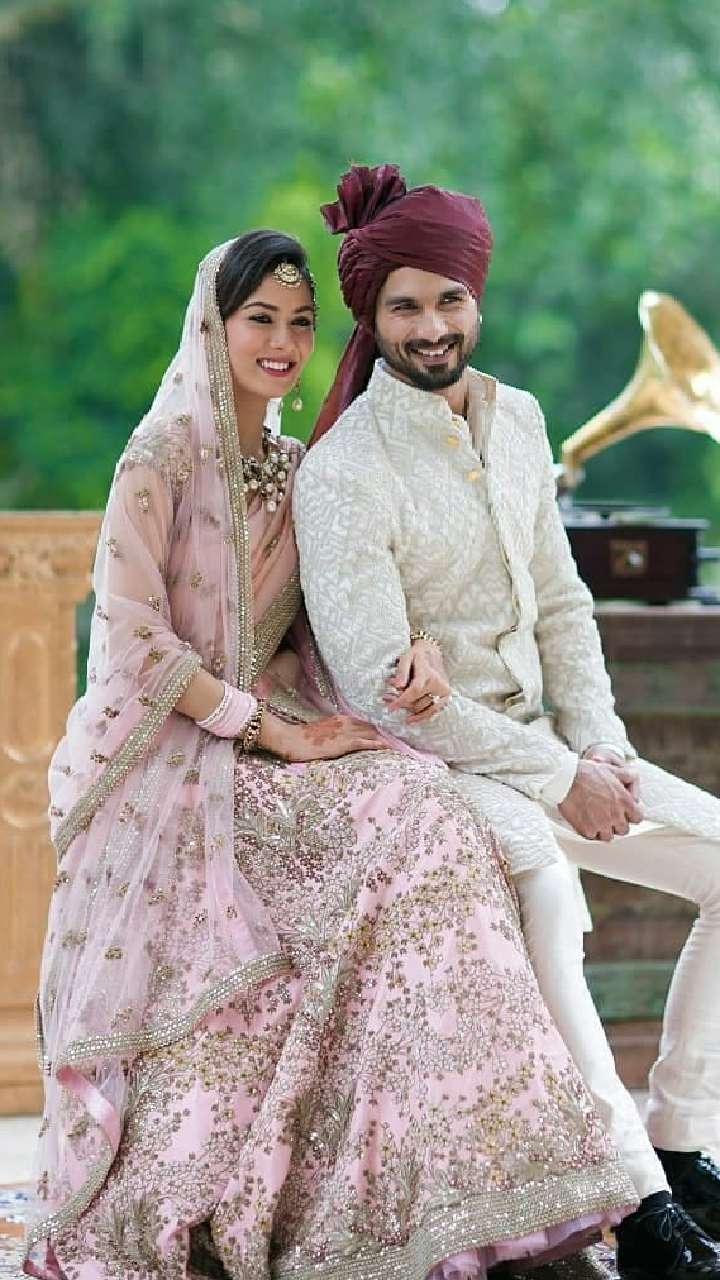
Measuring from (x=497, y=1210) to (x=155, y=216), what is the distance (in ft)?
37.3

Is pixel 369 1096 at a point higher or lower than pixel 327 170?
lower

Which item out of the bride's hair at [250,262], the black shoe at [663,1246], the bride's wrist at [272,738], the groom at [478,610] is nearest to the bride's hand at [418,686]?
the groom at [478,610]

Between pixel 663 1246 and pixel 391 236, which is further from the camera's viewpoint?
pixel 391 236

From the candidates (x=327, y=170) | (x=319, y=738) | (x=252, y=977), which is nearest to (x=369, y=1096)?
(x=252, y=977)

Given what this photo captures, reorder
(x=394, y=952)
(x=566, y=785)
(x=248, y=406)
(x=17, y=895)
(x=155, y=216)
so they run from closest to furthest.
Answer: (x=394, y=952) → (x=566, y=785) → (x=248, y=406) → (x=17, y=895) → (x=155, y=216)

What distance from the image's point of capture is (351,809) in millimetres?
2623

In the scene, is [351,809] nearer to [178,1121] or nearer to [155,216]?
[178,1121]

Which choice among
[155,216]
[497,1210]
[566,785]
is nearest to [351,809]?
[566,785]

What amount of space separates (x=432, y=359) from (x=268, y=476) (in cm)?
30

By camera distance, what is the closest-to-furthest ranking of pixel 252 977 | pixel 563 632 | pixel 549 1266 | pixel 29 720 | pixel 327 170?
pixel 252 977, pixel 549 1266, pixel 563 632, pixel 29 720, pixel 327 170

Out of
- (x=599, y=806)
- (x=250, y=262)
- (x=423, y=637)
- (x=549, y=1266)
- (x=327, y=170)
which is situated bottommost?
(x=549, y=1266)

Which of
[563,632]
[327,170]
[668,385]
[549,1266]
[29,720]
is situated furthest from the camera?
[327,170]

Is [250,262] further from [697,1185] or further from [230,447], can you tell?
[697,1185]

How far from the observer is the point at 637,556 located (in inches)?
152
